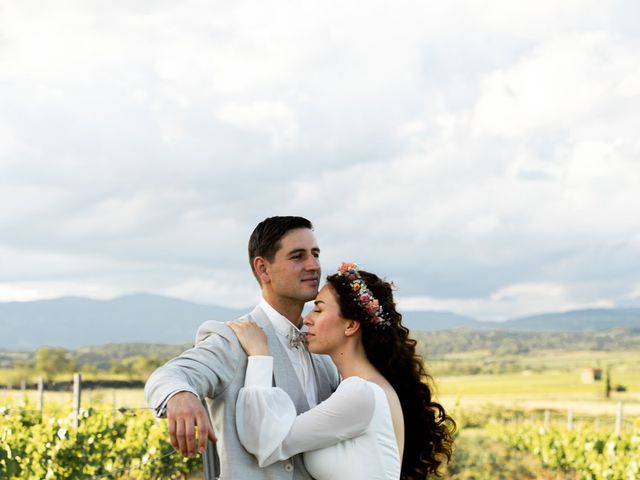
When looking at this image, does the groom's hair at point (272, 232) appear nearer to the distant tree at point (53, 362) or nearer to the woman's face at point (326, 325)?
the woman's face at point (326, 325)

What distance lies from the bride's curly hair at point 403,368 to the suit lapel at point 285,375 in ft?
0.83

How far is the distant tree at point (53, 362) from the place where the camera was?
197ft

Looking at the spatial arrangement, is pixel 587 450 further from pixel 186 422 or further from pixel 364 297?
pixel 186 422

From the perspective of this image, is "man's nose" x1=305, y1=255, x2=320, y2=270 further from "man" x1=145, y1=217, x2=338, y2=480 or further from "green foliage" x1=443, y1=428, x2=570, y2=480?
"green foliage" x1=443, y1=428, x2=570, y2=480

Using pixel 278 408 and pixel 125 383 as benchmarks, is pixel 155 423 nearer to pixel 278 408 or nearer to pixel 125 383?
pixel 278 408

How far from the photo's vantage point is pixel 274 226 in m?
3.44

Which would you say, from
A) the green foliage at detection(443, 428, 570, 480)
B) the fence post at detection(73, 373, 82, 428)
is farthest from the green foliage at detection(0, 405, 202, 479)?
the green foliage at detection(443, 428, 570, 480)

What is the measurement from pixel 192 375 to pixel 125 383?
49266 mm

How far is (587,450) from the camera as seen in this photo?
15672 millimetres

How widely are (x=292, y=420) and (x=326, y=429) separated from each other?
4.3 inches

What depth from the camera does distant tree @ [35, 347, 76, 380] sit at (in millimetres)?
59903

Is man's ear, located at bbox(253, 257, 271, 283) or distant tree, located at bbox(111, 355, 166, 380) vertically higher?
man's ear, located at bbox(253, 257, 271, 283)

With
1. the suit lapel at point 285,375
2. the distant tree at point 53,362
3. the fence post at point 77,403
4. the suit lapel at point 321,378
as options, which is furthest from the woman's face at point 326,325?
the distant tree at point 53,362

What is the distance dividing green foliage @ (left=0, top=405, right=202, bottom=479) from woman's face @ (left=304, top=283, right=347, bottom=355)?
4.04 metres
